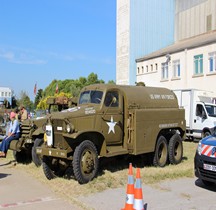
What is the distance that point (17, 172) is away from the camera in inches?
391

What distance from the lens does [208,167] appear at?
299 inches

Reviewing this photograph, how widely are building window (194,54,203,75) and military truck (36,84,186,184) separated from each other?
22.4 m

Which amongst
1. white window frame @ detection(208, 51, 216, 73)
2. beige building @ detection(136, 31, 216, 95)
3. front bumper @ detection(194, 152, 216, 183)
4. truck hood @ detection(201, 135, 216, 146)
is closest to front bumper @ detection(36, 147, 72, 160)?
front bumper @ detection(194, 152, 216, 183)

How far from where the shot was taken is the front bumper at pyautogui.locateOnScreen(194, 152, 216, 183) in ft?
24.5

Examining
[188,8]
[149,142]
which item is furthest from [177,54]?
[149,142]

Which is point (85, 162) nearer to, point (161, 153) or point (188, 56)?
point (161, 153)

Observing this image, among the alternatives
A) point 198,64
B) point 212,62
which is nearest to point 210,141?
point 212,62

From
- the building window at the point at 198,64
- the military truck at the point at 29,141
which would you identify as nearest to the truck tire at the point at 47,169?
the military truck at the point at 29,141

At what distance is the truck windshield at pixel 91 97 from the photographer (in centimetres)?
941

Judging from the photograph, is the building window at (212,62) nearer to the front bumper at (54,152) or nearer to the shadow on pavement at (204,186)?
the shadow on pavement at (204,186)

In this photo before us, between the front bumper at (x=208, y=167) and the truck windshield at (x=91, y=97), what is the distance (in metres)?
2.93

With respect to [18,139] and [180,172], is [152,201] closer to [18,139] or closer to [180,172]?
[180,172]

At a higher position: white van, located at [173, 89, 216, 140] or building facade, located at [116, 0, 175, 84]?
building facade, located at [116, 0, 175, 84]

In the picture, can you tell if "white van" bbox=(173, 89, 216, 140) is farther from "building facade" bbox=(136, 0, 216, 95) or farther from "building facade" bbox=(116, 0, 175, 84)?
"building facade" bbox=(116, 0, 175, 84)
